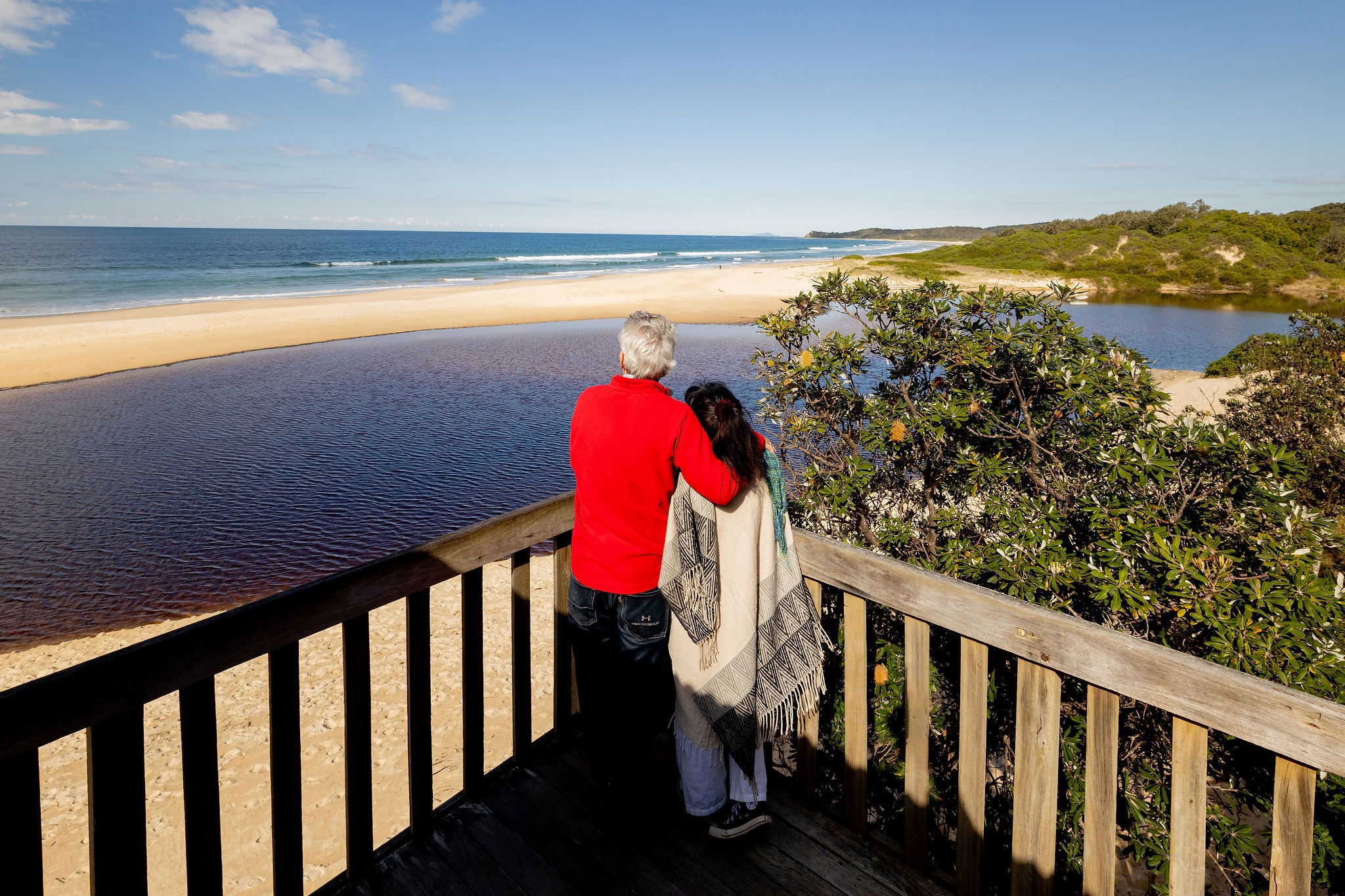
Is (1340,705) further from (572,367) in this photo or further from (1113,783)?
(572,367)

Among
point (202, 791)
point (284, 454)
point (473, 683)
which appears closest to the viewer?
point (202, 791)

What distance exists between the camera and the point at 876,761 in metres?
3.27

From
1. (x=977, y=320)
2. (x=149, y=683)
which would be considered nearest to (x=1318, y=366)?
(x=977, y=320)

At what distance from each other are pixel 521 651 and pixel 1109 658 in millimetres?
1942

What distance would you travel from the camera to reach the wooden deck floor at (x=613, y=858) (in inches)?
92.7

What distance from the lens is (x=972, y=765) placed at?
220 cm

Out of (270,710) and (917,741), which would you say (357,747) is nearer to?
(270,710)

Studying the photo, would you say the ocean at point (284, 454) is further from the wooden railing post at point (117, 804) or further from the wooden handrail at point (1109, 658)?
the wooden railing post at point (117, 804)

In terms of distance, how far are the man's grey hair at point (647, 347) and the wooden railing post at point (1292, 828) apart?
1.78m

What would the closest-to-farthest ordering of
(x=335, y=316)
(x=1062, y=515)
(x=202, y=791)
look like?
(x=202, y=791) < (x=1062, y=515) < (x=335, y=316)

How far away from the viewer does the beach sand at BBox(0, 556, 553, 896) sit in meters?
3.89

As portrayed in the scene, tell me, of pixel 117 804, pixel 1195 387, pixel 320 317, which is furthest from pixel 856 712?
pixel 320 317

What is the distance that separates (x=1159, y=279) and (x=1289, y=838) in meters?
47.3

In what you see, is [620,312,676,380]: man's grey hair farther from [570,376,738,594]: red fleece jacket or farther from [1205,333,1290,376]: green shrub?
[1205,333,1290,376]: green shrub
